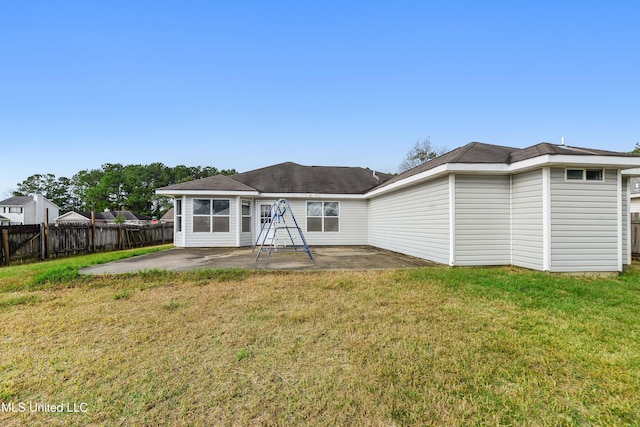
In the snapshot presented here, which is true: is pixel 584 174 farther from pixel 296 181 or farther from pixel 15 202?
pixel 15 202

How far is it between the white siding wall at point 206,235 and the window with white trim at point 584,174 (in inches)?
463

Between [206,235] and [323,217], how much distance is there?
18.5 ft

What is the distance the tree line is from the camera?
59.2 m

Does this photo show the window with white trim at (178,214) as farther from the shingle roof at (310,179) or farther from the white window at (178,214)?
the shingle roof at (310,179)

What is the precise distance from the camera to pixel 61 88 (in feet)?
42.3

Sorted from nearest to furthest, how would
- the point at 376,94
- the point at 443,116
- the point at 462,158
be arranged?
1. the point at 462,158
2. the point at 376,94
3. the point at 443,116

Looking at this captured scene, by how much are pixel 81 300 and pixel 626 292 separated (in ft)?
32.5

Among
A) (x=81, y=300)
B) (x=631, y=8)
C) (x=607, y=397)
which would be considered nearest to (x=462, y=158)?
(x=607, y=397)

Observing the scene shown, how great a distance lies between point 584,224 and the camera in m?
6.51

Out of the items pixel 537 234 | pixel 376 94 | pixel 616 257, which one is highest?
pixel 376 94

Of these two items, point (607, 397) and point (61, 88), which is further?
point (61, 88)

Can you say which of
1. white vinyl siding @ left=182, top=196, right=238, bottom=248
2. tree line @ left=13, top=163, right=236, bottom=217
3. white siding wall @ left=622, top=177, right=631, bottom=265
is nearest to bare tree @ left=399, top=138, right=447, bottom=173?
white siding wall @ left=622, top=177, right=631, bottom=265

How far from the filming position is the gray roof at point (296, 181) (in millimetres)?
12641

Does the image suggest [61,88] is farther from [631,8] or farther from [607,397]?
[631,8]
